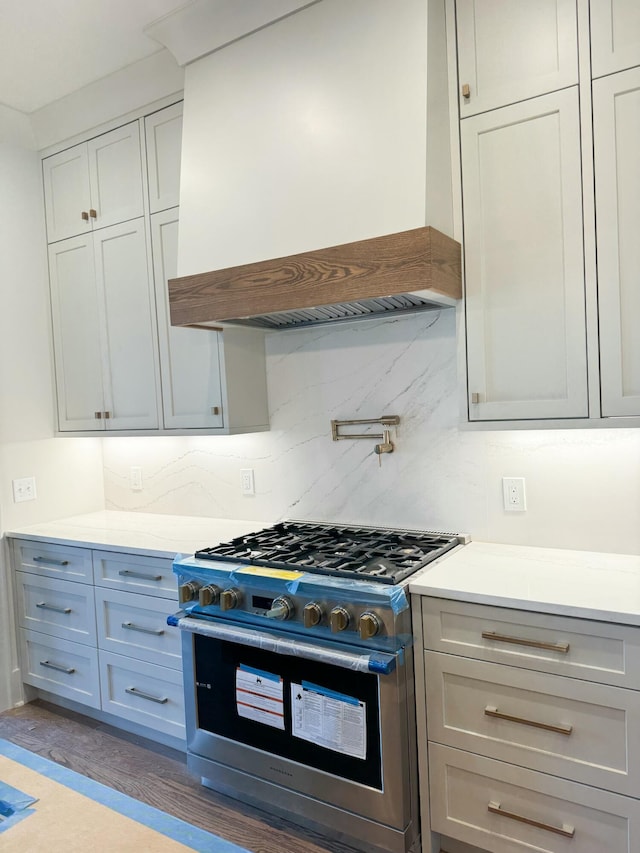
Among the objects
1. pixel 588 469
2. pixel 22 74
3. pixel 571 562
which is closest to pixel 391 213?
pixel 588 469

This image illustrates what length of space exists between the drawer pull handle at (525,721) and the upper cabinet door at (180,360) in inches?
61.4

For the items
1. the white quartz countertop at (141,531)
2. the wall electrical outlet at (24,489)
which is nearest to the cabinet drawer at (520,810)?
the white quartz countertop at (141,531)

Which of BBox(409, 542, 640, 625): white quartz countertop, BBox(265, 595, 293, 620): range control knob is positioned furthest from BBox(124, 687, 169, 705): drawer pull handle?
BBox(409, 542, 640, 625): white quartz countertop

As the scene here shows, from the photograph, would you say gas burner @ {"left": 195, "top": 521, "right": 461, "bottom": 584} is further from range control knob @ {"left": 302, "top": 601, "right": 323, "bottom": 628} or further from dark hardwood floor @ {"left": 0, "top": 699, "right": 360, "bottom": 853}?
dark hardwood floor @ {"left": 0, "top": 699, "right": 360, "bottom": 853}

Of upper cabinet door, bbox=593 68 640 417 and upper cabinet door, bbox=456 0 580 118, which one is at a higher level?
upper cabinet door, bbox=456 0 580 118

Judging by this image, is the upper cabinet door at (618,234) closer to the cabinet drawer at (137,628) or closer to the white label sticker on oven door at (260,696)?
the white label sticker on oven door at (260,696)

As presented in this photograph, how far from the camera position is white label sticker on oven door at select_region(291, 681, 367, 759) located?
195 centimetres

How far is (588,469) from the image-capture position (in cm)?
216

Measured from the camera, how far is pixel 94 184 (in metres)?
3.11

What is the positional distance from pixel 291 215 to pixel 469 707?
66.8 inches

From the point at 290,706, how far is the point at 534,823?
2.63 ft

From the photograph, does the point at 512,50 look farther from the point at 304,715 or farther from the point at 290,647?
the point at 304,715

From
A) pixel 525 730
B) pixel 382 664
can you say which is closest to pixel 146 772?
pixel 382 664

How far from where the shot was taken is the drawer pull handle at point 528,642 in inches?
66.7
